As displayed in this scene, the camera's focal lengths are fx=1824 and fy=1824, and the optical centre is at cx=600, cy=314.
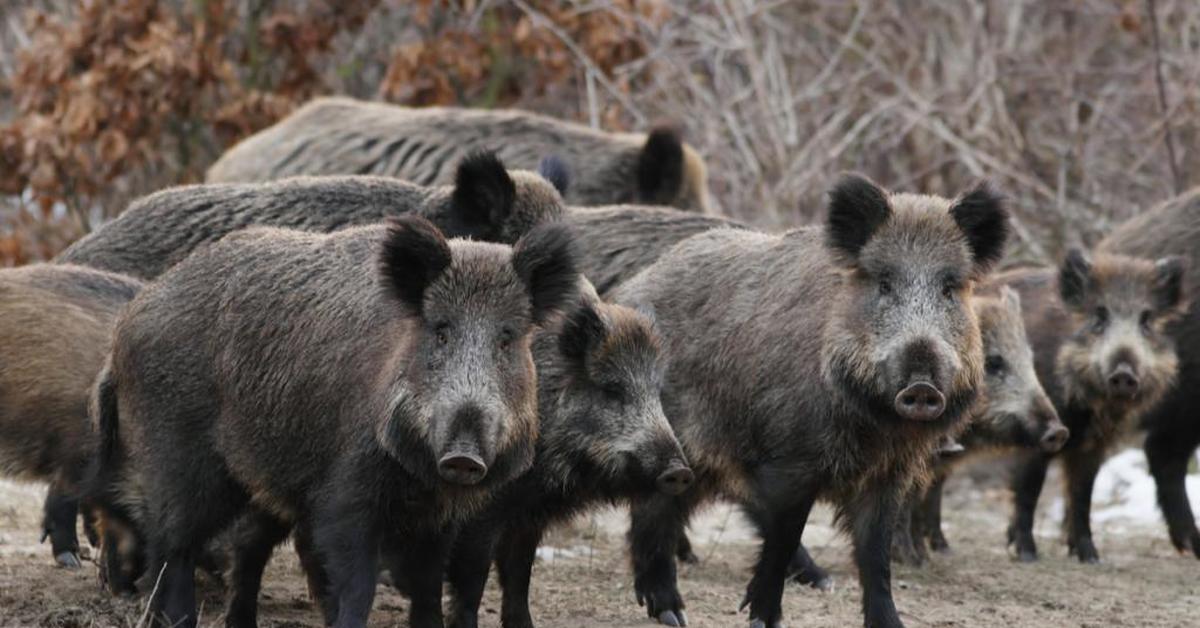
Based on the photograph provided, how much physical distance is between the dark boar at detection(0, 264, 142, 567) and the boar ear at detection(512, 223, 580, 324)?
1740mm

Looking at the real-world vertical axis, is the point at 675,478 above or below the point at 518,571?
above

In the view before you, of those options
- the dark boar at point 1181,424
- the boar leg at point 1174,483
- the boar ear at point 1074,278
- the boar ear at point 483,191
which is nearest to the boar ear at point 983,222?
the boar ear at point 483,191

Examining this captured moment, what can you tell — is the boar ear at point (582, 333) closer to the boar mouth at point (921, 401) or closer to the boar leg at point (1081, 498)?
the boar mouth at point (921, 401)

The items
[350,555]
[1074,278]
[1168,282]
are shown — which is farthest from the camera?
[1074,278]

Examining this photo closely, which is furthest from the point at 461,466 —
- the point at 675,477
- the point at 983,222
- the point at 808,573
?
the point at 808,573

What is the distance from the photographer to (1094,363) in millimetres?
8992

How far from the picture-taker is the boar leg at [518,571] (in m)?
5.97

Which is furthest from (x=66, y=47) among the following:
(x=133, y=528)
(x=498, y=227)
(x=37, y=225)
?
(x=133, y=528)

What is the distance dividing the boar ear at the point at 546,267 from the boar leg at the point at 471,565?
79cm

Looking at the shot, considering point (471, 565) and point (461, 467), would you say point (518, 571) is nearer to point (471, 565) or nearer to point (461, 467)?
point (471, 565)

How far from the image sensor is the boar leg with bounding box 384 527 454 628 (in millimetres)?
5336

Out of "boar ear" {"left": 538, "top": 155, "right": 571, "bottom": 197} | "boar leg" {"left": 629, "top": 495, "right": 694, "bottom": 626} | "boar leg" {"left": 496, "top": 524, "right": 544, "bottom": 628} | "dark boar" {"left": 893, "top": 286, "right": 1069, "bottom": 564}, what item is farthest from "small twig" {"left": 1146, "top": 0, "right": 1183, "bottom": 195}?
"boar leg" {"left": 496, "top": 524, "right": 544, "bottom": 628}

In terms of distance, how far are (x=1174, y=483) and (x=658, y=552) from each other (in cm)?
383

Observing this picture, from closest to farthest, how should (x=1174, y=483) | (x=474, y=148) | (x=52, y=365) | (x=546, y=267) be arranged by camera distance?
(x=546, y=267) < (x=52, y=365) < (x=1174, y=483) < (x=474, y=148)
